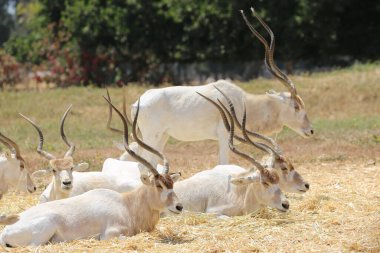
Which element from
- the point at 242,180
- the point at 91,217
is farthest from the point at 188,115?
the point at 91,217

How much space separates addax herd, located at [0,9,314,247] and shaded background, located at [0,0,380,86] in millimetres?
16903

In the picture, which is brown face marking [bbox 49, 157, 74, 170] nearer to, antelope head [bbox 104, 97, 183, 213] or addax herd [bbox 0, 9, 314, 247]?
addax herd [bbox 0, 9, 314, 247]

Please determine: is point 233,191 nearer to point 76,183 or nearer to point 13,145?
point 76,183

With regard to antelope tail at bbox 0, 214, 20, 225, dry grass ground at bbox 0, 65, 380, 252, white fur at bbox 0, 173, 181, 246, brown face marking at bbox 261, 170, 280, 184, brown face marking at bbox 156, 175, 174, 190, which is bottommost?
dry grass ground at bbox 0, 65, 380, 252

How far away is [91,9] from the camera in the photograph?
30984 mm

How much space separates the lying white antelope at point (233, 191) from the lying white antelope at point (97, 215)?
1157 mm

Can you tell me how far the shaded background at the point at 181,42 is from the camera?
29.5 m

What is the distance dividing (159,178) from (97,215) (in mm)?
702

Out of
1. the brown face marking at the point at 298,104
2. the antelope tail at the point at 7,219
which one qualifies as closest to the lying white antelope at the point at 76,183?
the antelope tail at the point at 7,219

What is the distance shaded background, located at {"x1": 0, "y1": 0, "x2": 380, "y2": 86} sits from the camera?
96.8ft

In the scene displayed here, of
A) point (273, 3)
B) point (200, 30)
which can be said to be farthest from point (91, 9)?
point (273, 3)

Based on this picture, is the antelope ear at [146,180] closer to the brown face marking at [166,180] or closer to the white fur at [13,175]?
the brown face marking at [166,180]

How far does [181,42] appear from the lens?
3189 centimetres

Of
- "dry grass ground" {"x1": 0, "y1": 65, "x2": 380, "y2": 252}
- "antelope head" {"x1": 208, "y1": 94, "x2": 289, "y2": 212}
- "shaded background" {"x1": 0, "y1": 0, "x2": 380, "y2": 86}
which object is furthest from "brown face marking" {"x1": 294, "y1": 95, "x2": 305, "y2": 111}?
"shaded background" {"x1": 0, "y1": 0, "x2": 380, "y2": 86}
